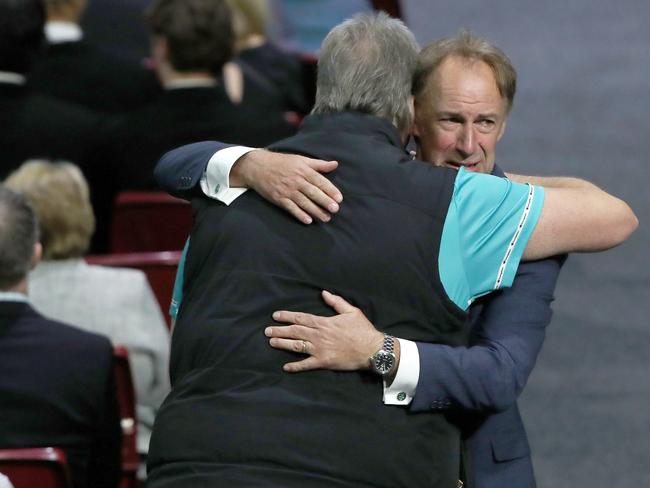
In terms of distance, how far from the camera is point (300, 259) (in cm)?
261

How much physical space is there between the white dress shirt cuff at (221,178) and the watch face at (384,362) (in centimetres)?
40

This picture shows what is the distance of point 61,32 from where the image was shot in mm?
6004

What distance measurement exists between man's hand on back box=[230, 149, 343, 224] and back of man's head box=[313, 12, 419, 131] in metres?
0.13

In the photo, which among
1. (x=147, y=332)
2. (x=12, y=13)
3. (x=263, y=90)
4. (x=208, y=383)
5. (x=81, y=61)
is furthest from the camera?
(x=263, y=90)

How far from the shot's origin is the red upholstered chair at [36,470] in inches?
126

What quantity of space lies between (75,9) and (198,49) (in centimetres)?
81

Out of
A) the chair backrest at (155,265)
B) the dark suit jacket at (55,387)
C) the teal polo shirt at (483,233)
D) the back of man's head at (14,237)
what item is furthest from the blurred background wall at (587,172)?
the teal polo shirt at (483,233)

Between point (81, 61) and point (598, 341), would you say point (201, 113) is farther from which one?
point (598, 341)

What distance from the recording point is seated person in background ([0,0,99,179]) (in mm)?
5480

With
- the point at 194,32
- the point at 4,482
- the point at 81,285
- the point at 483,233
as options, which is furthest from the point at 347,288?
the point at 194,32

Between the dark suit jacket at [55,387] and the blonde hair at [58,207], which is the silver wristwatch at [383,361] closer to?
the dark suit jacket at [55,387]

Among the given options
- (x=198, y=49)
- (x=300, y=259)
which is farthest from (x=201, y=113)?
(x=300, y=259)

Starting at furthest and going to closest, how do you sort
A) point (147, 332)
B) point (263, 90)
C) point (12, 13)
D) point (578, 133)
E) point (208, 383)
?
point (578, 133)
point (263, 90)
point (12, 13)
point (147, 332)
point (208, 383)

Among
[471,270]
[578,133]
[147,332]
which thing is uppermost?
[471,270]
